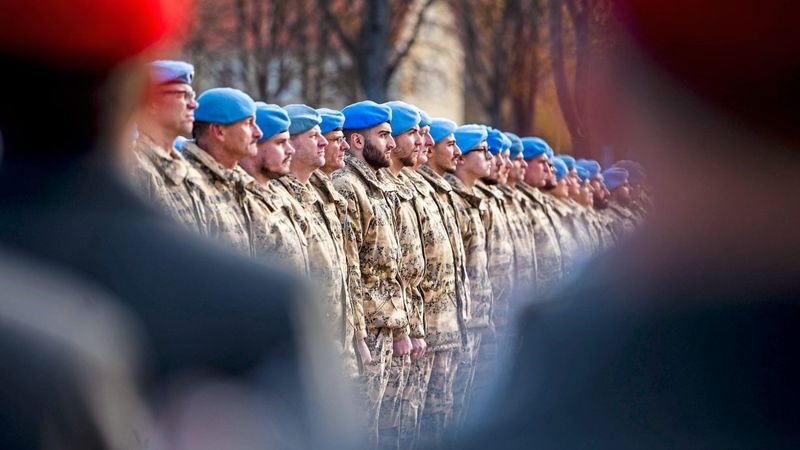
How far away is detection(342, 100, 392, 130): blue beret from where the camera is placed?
934 cm

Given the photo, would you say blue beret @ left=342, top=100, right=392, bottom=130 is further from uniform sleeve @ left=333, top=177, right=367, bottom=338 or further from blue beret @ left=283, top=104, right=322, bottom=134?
blue beret @ left=283, top=104, right=322, bottom=134

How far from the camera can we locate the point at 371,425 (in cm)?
832

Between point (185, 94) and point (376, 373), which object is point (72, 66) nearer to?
point (185, 94)

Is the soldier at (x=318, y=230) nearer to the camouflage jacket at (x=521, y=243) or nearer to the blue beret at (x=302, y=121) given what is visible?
the blue beret at (x=302, y=121)

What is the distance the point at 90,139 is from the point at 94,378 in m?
0.37

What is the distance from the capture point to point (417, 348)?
29.7 ft

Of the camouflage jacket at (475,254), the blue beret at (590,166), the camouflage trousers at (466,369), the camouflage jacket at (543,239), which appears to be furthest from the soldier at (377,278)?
the blue beret at (590,166)

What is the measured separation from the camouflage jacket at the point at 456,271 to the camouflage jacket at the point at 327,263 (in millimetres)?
1649

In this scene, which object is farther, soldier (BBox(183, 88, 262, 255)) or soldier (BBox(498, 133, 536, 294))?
soldier (BBox(498, 133, 536, 294))

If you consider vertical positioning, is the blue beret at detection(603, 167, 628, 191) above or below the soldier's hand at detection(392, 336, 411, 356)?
above

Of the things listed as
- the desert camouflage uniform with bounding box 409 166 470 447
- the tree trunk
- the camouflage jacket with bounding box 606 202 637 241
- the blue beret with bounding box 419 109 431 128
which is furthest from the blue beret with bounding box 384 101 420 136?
the tree trunk

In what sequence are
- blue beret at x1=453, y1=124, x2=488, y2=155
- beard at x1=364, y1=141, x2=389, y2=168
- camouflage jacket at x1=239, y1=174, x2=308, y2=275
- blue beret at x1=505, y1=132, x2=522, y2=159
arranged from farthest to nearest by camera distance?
blue beret at x1=505, y1=132, x2=522, y2=159
blue beret at x1=453, y1=124, x2=488, y2=155
beard at x1=364, y1=141, x2=389, y2=168
camouflage jacket at x1=239, y1=174, x2=308, y2=275

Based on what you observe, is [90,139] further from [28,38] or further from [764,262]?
[764,262]

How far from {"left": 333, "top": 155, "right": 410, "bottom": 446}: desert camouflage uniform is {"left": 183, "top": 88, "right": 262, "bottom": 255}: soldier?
1080 millimetres
